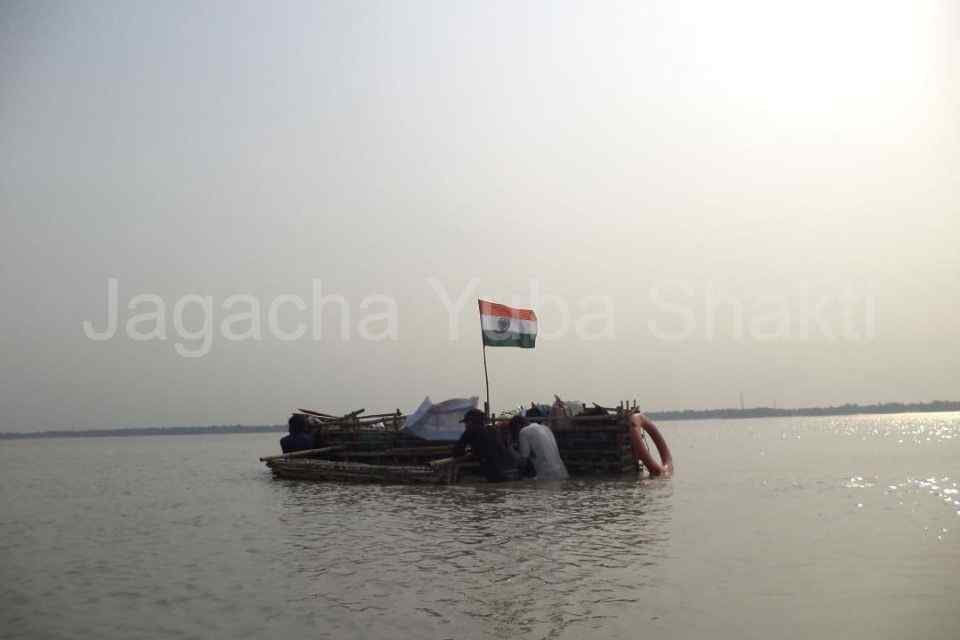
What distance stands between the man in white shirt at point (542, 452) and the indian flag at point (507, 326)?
112 inches

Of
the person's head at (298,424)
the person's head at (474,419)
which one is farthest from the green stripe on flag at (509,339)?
the person's head at (298,424)

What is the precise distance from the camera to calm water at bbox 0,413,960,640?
28.0 ft

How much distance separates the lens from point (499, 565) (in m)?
11.4

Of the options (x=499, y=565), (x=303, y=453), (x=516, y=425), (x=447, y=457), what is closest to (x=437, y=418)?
(x=447, y=457)

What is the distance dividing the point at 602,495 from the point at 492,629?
11650 millimetres

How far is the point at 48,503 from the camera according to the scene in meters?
24.6

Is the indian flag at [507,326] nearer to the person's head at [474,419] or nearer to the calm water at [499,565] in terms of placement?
the person's head at [474,419]

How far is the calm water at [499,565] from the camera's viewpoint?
336 inches

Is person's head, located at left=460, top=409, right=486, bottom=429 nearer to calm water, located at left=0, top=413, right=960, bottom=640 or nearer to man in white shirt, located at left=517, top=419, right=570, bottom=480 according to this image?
man in white shirt, located at left=517, top=419, right=570, bottom=480

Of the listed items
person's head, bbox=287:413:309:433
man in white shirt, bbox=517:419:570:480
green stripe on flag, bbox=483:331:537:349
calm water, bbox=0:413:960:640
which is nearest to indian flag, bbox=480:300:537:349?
green stripe on flag, bbox=483:331:537:349

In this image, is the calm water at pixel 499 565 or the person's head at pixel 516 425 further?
the person's head at pixel 516 425

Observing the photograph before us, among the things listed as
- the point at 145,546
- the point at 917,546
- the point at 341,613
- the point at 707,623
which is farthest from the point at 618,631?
the point at 145,546

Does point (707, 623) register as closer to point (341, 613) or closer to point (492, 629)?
point (492, 629)

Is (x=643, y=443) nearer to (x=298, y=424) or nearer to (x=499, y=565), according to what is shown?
(x=298, y=424)
